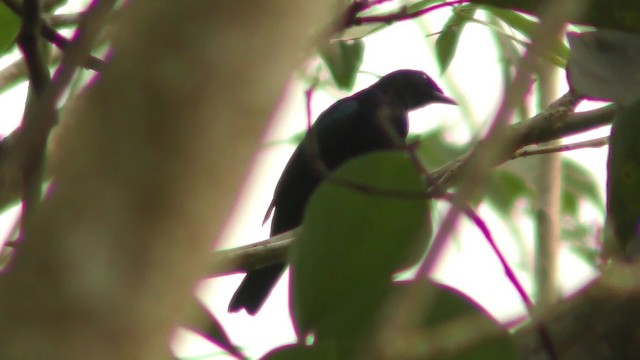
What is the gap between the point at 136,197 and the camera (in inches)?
19.1

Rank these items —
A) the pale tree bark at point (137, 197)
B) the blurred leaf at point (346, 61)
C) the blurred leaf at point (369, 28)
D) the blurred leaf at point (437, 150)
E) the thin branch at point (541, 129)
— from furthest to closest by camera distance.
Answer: the blurred leaf at point (437, 150) → the blurred leaf at point (346, 61) → the blurred leaf at point (369, 28) → the thin branch at point (541, 129) → the pale tree bark at point (137, 197)

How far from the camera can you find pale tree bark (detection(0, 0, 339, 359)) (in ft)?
1.58

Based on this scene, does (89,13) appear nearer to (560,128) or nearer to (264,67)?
(264,67)

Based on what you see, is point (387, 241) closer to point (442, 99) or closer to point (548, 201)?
point (548, 201)

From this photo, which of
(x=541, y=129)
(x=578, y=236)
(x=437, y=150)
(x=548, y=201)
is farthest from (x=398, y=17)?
(x=578, y=236)

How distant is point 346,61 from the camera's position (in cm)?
276

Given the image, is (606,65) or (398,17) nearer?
(606,65)

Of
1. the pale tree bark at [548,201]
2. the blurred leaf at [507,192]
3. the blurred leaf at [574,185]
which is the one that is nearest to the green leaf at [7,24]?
the pale tree bark at [548,201]

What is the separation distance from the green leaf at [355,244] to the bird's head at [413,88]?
391 centimetres

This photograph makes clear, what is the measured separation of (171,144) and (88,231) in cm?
6

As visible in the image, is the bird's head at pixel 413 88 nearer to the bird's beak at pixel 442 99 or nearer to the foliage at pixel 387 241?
the bird's beak at pixel 442 99

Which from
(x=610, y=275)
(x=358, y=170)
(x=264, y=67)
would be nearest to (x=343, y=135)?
(x=358, y=170)

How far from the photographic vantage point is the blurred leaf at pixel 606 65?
1402 millimetres

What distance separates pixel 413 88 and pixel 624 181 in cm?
392
